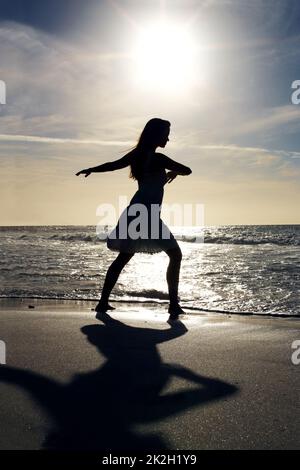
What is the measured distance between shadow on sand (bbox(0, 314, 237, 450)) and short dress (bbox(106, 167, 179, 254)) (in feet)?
6.22

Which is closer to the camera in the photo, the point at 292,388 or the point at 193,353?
the point at 292,388

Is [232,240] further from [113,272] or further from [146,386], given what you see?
[146,386]

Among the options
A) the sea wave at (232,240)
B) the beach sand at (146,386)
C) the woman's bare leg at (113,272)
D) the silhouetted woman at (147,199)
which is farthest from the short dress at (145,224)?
the sea wave at (232,240)

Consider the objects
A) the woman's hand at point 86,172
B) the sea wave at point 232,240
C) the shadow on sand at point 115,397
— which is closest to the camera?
the shadow on sand at point 115,397

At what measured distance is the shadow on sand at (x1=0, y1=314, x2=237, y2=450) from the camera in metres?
2.17

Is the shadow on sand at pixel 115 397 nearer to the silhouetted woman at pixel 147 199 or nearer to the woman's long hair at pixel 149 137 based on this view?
the silhouetted woman at pixel 147 199

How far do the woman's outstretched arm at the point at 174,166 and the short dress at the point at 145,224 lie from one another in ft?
0.33

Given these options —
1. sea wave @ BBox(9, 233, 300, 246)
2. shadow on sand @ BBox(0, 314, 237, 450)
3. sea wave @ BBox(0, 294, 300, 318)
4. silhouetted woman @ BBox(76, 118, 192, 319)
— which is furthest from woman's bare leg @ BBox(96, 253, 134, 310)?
sea wave @ BBox(9, 233, 300, 246)

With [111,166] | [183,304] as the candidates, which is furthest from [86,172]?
[183,304]

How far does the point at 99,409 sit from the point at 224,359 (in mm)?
1218

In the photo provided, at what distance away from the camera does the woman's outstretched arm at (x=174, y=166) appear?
5.46 meters
